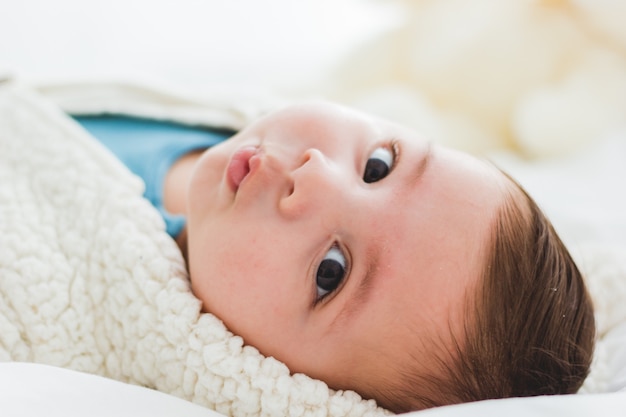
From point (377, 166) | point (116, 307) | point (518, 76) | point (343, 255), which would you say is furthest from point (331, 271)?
point (518, 76)

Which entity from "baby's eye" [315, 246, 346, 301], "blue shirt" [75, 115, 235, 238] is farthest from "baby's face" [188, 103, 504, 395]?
"blue shirt" [75, 115, 235, 238]

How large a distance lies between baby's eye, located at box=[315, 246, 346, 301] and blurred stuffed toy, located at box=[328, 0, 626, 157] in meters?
0.69

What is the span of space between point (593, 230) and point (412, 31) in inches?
23.8

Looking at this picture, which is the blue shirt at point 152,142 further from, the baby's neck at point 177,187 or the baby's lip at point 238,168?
the baby's lip at point 238,168

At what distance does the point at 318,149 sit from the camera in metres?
1.02

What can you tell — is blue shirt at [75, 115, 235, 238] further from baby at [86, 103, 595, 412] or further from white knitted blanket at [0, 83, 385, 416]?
baby at [86, 103, 595, 412]

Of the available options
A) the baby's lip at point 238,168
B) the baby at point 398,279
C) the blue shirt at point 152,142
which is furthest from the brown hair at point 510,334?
the blue shirt at point 152,142

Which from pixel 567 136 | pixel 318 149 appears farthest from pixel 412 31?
pixel 318 149

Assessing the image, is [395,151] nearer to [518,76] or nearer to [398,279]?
[398,279]

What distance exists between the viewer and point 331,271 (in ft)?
3.09

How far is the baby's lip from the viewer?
1.01 meters

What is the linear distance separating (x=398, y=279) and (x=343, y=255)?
80 millimetres

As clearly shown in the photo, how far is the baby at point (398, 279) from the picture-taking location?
916 millimetres

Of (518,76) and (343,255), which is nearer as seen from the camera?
(343,255)
